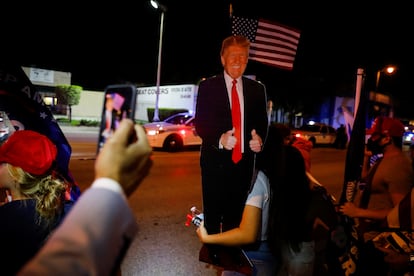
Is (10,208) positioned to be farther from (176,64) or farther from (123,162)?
(176,64)

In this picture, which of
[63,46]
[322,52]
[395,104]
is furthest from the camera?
[395,104]

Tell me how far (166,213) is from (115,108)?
17.3ft

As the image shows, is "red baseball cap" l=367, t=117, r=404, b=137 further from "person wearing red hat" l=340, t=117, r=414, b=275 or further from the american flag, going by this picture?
the american flag

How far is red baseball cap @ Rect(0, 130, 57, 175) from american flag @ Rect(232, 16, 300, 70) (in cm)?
166

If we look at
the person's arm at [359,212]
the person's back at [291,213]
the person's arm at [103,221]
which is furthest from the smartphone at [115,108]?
the person's arm at [359,212]

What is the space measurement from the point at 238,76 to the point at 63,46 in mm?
A: 37980

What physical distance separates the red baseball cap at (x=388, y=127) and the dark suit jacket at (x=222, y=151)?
1.84m

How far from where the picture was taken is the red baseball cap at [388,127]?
11.7ft

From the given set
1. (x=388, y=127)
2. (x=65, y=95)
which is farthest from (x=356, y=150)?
(x=65, y=95)

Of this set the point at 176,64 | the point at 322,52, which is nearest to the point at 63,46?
the point at 176,64

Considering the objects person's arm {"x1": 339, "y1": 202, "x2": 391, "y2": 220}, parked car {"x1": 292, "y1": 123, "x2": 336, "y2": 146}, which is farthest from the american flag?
parked car {"x1": 292, "y1": 123, "x2": 336, "y2": 146}

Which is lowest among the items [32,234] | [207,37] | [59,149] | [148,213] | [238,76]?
[148,213]

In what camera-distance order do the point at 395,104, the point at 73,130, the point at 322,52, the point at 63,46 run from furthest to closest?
the point at 395,104
the point at 63,46
the point at 322,52
the point at 73,130

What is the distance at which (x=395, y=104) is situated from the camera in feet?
139
